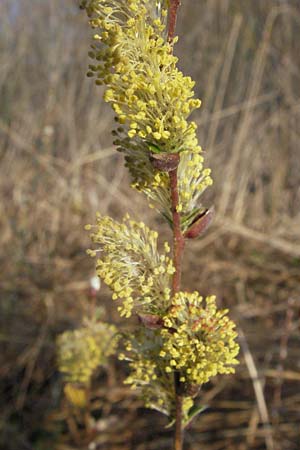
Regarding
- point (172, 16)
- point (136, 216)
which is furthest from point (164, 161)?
point (136, 216)

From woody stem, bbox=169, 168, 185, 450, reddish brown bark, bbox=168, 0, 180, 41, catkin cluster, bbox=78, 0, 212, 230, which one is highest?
reddish brown bark, bbox=168, 0, 180, 41

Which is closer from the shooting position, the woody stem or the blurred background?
the woody stem

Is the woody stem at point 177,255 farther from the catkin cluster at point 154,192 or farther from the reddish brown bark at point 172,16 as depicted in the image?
the reddish brown bark at point 172,16

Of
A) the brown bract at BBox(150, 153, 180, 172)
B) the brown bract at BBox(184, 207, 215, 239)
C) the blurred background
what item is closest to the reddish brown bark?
the brown bract at BBox(150, 153, 180, 172)

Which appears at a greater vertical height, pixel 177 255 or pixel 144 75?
pixel 144 75

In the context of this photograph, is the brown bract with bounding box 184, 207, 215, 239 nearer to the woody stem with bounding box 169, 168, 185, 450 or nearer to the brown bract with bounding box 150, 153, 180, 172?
the woody stem with bounding box 169, 168, 185, 450

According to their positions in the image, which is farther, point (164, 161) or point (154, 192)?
point (154, 192)

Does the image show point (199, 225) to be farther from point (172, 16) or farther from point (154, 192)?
point (172, 16)

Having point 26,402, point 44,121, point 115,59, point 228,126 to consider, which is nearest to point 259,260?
point 228,126

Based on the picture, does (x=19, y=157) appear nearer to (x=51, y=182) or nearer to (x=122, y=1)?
(x=51, y=182)
